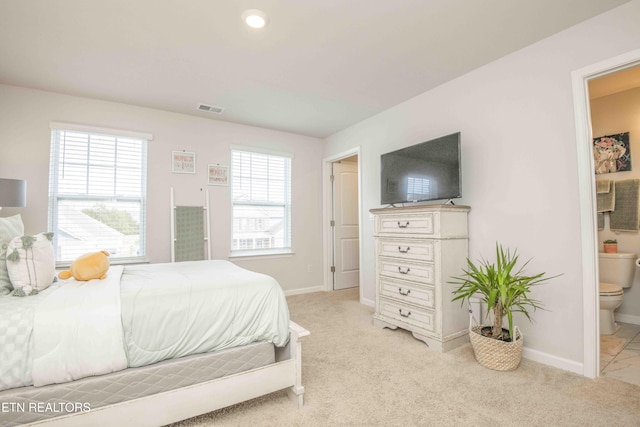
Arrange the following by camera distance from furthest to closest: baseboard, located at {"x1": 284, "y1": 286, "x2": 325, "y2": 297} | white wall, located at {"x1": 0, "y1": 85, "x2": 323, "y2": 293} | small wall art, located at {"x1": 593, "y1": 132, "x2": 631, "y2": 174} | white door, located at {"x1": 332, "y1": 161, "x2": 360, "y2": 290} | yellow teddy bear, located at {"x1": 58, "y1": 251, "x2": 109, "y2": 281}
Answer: white door, located at {"x1": 332, "y1": 161, "x2": 360, "y2": 290}
baseboard, located at {"x1": 284, "y1": 286, "x2": 325, "y2": 297}
small wall art, located at {"x1": 593, "y1": 132, "x2": 631, "y2": 174}
white wall, located at {"x1": 0, "y1": 85, "x2": 323, "y2": 293}
yellow teddy bear, located at {"x1": 58, "y1": 251, "x2": 109, "y2": 281}

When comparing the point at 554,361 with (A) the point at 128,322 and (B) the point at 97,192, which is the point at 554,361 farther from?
(B) the point at 97,192

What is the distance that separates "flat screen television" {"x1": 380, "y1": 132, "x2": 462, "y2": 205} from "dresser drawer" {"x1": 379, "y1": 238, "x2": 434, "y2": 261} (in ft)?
1.51

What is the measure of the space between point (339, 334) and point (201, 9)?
2.85 meters

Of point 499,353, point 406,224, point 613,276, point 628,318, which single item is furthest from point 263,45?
point 628,318

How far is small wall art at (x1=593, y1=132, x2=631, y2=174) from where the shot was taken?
10.3 ft

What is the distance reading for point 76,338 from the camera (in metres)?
1.34

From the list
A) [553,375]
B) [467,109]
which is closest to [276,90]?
[467,109]

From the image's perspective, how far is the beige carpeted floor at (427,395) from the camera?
164 centimetres

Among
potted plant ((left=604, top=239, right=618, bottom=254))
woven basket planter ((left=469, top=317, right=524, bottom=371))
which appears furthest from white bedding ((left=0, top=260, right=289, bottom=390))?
potted plant ((left=604, top=239, right=618, bottom=254))

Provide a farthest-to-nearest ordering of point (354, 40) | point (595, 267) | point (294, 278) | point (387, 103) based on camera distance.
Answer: point (294, 278) → point (387, 103) → point (354, 40) → point (595, 267)

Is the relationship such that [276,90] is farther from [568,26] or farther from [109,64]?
[568,26]

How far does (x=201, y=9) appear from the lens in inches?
76.5

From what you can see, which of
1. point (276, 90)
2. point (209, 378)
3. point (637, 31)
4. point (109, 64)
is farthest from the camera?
point (276, 90)

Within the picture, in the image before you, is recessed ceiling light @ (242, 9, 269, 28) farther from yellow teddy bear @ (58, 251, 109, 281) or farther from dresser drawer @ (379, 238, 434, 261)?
dresser drawer @ (379, 238, 434, 261)
